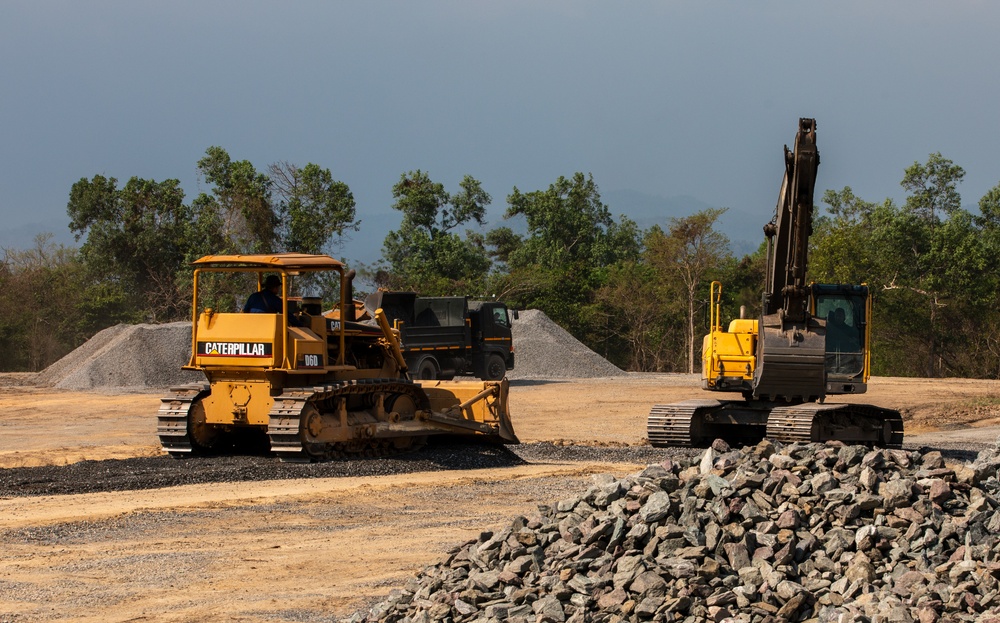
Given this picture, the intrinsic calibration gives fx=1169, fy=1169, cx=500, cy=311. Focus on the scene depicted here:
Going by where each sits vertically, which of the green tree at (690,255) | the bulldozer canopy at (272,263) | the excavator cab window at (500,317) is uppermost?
the green tree at (690,255)

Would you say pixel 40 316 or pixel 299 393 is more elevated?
pixel 40 316

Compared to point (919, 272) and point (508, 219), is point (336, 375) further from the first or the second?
point (508, 219)

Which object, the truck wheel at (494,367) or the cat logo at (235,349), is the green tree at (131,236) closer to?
the truck wheel at (494,367)

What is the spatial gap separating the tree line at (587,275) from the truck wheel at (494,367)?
1424 cm

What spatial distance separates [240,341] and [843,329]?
28.4 feet

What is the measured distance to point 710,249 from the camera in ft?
151

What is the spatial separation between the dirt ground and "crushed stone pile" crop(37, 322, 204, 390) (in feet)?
47.0

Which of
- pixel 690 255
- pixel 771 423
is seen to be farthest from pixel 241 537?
pixel 690 255

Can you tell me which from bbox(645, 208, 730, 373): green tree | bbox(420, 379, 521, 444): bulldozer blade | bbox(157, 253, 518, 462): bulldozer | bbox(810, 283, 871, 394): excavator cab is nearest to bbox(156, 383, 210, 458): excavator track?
bbox(157, 253, 518, 462): bulldozer

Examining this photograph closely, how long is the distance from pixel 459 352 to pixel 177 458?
1466cm

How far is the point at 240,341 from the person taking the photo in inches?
593

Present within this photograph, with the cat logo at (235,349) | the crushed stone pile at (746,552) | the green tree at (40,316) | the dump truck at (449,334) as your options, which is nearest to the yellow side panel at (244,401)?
the cat logo at (235,349)

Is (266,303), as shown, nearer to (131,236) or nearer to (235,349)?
(235,349)

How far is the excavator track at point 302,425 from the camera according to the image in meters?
14.6
